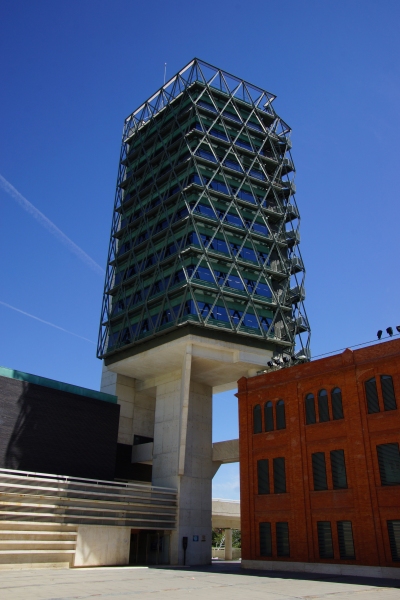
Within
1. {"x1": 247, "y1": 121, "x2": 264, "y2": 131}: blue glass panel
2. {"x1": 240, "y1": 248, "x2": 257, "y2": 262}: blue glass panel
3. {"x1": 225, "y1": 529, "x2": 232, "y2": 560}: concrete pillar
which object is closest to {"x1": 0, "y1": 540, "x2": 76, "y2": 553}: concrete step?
{"x1": 225, "y1": 529, "x2": 232, "y2": 560}: concrete pillar

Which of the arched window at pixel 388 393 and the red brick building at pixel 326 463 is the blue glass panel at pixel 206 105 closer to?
the red brick building at pixel 326 463

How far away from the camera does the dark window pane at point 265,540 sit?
39625 millimetres

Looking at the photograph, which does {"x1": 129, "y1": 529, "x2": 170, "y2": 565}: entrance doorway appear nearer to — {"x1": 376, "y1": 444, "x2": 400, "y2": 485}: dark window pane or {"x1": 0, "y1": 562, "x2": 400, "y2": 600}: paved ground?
{"x1": 0, "y1": 562, "x2": 400, "y2": 600}: paved ground

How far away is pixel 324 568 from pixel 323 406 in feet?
35.2

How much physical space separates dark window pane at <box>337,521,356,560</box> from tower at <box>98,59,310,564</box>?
747 inches

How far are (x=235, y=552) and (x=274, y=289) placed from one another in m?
38.6

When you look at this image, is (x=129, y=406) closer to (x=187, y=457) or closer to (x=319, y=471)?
(x=187, y=457)

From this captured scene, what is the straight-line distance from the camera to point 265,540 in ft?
132

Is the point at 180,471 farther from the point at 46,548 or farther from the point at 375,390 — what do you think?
the point at 375,390

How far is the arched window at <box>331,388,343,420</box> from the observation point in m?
38.1

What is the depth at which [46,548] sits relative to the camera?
3706 cm

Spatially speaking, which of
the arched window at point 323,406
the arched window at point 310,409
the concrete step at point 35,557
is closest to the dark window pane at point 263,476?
the arched window at point 310,409

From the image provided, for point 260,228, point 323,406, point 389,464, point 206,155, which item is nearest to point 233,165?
point 206,155

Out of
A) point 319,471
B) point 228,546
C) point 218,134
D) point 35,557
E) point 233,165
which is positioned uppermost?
point 218,134
